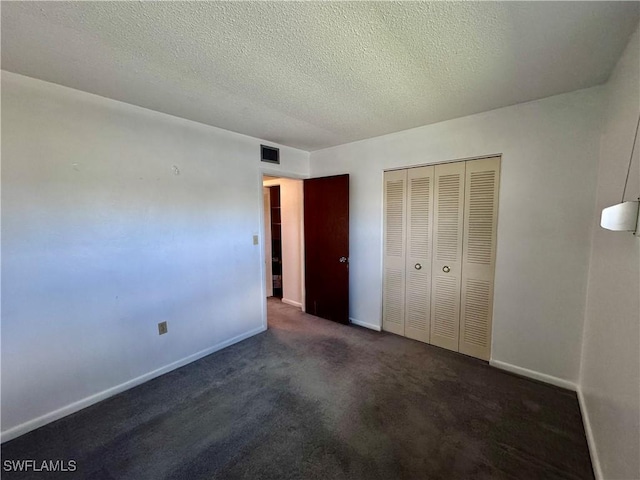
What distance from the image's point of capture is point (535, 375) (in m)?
2.32

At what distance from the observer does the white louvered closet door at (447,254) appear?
8.84 ft

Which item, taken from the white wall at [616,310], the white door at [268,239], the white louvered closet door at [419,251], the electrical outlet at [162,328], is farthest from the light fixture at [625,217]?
the white door at [268,239]

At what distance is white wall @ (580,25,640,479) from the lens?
115cm

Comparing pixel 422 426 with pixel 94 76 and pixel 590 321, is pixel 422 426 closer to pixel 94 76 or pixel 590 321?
pixel 590 321

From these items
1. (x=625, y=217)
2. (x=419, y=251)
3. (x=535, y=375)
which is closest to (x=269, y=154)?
(x=419, y=251)

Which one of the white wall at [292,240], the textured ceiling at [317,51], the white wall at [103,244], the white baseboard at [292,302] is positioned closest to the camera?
the textured ceiling at [317,51]

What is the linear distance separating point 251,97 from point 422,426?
274 cm

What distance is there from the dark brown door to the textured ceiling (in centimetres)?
136

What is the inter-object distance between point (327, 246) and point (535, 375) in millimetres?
2500

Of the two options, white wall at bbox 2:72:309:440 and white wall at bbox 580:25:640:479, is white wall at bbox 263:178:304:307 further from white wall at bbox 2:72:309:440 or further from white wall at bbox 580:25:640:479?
white wall at bbox 580:25:640:479

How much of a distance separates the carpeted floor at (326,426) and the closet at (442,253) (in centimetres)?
38

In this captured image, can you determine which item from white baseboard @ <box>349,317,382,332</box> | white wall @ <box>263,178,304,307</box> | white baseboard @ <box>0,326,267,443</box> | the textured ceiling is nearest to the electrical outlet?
white baseboard @ <box>0,326,267,443</box>

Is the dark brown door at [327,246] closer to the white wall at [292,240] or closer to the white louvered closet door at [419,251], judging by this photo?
the white wall at [292,240]

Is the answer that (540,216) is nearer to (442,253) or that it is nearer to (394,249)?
(442,253)
